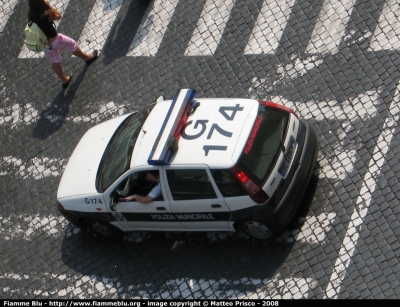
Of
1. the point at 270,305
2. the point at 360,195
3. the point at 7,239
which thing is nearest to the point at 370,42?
the point at 360,195

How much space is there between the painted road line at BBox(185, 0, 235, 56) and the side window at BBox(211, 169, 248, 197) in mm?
4084

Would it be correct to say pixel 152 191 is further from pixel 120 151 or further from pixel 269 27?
pixel 269 27

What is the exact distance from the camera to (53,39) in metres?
13.1

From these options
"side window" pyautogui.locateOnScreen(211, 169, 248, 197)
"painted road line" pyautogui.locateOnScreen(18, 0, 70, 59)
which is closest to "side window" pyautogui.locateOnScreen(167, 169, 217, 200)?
"side window" pyautogui.locateOnScreen(211, 169, 248, 197)

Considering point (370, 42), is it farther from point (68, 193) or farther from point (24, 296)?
point (24, 296)

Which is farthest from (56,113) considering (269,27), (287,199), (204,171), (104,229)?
(287,199)

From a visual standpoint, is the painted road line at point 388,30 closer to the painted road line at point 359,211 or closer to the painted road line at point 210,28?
the painted road line at point 359,211

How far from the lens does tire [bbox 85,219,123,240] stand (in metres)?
11.1

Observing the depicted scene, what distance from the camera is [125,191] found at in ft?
34.6

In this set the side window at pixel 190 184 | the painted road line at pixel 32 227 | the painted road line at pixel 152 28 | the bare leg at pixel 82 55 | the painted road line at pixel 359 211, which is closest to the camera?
the side window at pixel 190 184

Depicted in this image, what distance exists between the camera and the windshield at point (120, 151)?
10.6m

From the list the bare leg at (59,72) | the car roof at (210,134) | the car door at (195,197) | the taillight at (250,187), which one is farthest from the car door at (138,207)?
the bare leg at (59,72)

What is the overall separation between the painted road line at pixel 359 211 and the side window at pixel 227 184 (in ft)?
5.72

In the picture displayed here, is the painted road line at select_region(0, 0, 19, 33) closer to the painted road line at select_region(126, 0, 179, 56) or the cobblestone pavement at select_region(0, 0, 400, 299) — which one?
the cobblestone pavement at select_region(0, 0, 400, 299)
